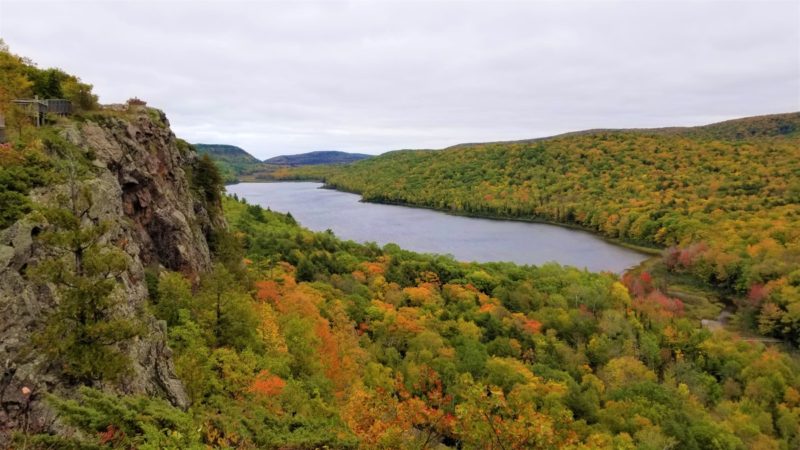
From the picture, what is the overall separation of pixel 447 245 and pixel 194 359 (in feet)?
332

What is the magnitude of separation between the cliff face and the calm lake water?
8100cm

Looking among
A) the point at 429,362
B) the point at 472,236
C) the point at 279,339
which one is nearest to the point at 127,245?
the point at 279,339

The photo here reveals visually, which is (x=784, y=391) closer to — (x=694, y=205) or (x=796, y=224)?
(x=796, y=224)

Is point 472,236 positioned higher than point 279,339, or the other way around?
point 279,339

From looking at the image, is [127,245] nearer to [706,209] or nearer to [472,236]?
[472,236]

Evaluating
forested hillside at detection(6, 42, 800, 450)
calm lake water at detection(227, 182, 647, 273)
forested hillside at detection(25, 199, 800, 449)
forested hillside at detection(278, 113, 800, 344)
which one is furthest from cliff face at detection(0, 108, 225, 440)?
calm lake water at detection(227, 182, 647, 273)

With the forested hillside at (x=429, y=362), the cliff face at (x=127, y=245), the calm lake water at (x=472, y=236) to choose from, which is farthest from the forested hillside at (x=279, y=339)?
the calm lake water at (x=472, y=236)

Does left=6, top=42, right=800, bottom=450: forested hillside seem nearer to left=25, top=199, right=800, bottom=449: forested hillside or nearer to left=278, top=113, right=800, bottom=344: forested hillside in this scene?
left=25, top=199, right=800, bottom=449: forested hillside

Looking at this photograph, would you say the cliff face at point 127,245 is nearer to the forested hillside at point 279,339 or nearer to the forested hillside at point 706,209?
the forested hillside at point 279,339

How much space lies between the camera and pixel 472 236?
135m

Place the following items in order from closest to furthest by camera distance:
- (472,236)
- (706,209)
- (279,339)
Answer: (279,339) < (472,236) < (706,209)

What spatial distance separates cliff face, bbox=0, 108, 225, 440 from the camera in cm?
1388

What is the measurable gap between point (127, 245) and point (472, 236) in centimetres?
11715

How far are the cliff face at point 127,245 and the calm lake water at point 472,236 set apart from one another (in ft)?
266
